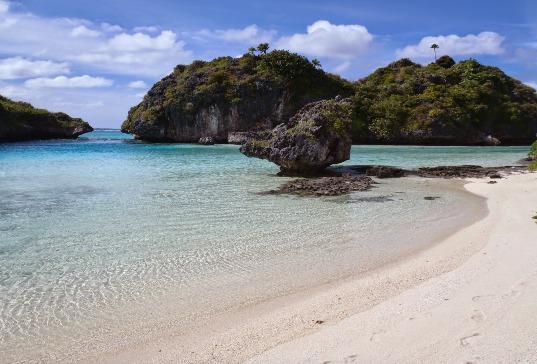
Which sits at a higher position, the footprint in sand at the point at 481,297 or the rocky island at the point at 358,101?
the rocky island at the point at 358,101

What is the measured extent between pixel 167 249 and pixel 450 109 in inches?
2420

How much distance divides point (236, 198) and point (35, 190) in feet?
31.8

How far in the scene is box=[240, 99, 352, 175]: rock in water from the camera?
74.9 ft

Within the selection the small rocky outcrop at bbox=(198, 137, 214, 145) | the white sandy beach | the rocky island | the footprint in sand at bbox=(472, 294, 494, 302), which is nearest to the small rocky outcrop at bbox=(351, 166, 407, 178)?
the white sandy beach

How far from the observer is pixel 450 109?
62.4 meters

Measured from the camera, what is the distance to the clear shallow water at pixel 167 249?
624cm

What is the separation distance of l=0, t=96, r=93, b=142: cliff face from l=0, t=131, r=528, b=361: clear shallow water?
69.3 m

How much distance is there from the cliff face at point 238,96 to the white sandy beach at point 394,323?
64695 millimetres

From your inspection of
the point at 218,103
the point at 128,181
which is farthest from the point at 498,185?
the point at 218,103

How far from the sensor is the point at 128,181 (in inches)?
874

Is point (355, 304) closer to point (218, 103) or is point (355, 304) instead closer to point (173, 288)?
point (173, 288)

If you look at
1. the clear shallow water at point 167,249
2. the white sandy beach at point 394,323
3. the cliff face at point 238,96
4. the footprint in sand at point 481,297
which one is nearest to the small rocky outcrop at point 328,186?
the clear shallow water at point 167,249

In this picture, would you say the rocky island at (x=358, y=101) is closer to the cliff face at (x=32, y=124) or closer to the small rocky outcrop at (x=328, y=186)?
the cliff face at (x=32, y=124)

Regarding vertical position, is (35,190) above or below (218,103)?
below
